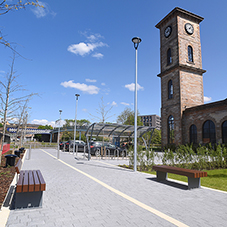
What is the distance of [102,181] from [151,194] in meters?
2.26

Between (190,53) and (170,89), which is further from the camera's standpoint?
(190,53)

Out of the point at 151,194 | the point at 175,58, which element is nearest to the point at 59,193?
the point at 151,194

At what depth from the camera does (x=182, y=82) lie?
27.6 meters

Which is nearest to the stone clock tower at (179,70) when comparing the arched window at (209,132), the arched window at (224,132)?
the arched window at (209,132)

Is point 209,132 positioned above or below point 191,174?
above

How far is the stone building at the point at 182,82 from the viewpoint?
979 inches

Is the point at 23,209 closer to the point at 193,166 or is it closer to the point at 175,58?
the point at 193,166

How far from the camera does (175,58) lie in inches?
1139

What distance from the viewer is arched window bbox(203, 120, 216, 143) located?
22797mm

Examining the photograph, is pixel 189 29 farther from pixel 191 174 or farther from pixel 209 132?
pixel 191 174

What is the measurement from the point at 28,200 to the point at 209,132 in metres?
23.4

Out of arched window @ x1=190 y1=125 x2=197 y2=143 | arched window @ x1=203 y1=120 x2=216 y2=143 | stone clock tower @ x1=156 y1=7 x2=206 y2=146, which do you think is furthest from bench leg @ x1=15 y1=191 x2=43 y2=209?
stone clock tower @ x1=156 y1=7 x2=206 y2=146

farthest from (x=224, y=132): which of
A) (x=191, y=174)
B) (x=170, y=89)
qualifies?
(x=191, y=174)

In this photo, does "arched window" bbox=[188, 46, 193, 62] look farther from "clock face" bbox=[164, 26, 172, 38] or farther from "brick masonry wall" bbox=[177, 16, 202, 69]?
"clock face" bbox=[164, 26, 172, 38]
